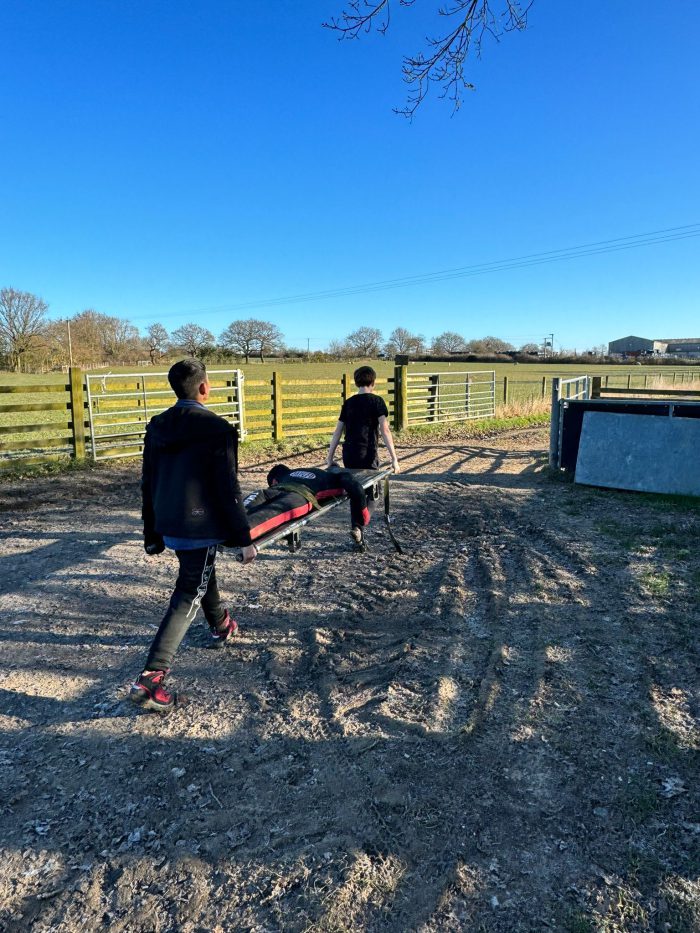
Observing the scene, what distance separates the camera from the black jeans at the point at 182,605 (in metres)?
2.94

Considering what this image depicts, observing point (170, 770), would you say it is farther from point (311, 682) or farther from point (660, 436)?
point (660, 436)

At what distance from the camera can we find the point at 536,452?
39.7 ft

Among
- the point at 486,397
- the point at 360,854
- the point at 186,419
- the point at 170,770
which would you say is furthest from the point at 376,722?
the point at 486,397

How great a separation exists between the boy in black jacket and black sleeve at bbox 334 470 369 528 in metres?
1.96

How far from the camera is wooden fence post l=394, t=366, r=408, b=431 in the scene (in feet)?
50.1

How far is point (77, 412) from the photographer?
10211 mm

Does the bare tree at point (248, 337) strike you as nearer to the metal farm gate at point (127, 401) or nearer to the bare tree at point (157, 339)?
the bare tree at point (157, 339)

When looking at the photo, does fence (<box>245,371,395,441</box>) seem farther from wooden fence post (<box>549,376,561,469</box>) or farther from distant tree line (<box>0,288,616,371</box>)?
distant tree line (<box>0,288,616,371</box>)

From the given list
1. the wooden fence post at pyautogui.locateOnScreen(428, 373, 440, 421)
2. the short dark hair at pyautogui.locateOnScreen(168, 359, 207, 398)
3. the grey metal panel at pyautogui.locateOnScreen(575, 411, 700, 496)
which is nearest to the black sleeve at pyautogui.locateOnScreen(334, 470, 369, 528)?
the short dark hair at pyautogui.locateOnScreen(168, 359, 207, 398)

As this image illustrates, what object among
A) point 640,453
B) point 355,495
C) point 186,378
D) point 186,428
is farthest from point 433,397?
point 186,428

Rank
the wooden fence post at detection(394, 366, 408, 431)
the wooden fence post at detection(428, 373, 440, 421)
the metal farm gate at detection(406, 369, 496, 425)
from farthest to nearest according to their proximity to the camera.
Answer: the wooden fence post at detection(428, 373, 440, 421), the metal farm gate at detection(406, 369, 496, 425), the wooden fence post at detection(394, 366, 408, 431)

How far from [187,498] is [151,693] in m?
1.01

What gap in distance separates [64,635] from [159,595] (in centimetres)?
83

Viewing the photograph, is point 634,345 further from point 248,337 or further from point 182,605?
point 182,605
